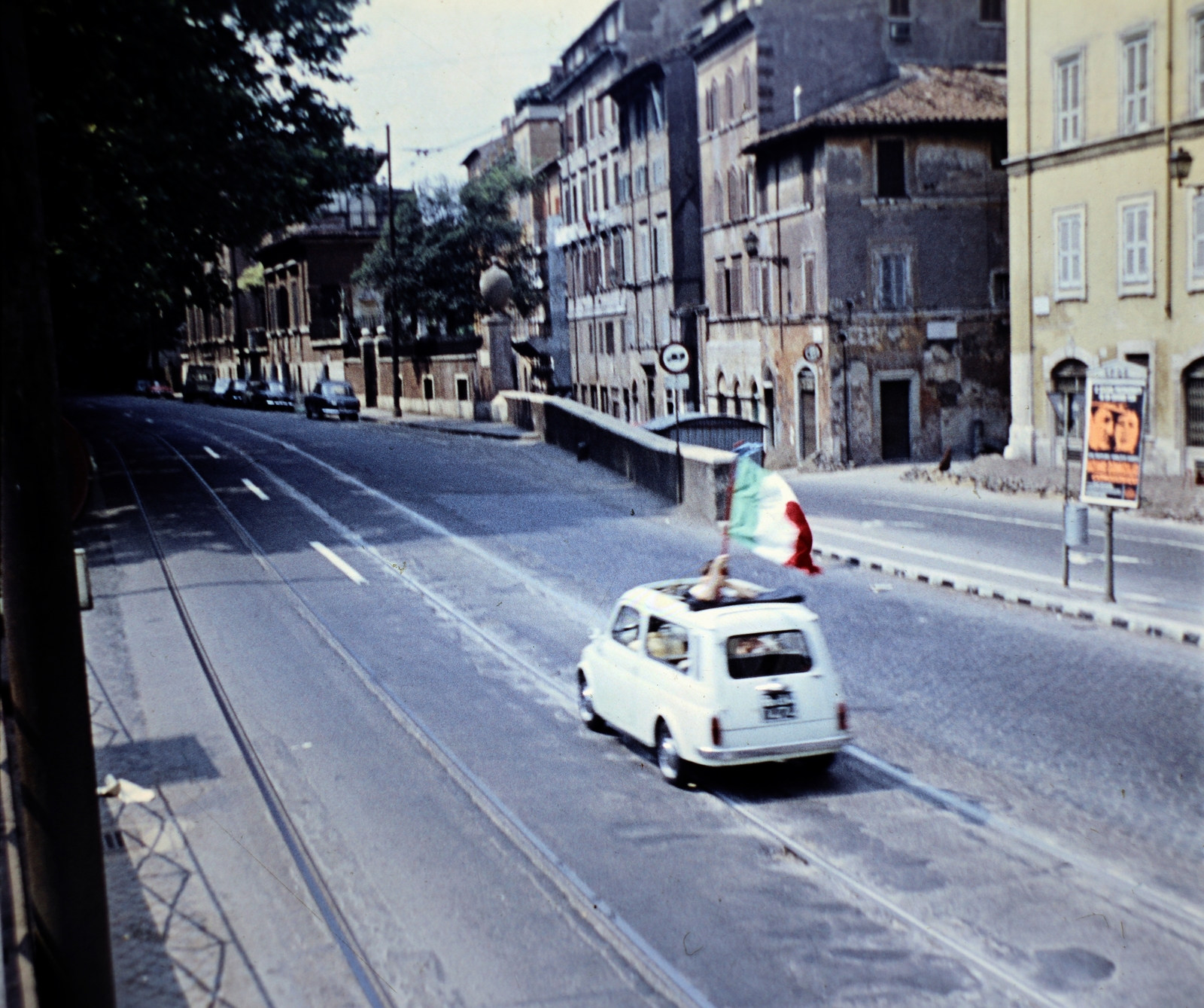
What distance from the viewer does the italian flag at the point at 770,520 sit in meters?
13.6

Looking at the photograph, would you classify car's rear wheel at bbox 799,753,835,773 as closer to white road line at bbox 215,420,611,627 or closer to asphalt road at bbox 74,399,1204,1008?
asphalt road at bbox 74,399,1204,1008

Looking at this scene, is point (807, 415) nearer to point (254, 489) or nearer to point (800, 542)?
point (254, 489)

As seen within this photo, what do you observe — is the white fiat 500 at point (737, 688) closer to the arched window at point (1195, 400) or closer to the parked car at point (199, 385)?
the arched window at point (1195, 400)

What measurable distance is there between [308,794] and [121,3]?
60.5 ft

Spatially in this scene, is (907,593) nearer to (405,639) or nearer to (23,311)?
(405,639)

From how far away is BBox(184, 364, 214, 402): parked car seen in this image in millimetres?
84412

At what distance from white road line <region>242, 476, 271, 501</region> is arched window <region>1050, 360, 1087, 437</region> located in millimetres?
19160

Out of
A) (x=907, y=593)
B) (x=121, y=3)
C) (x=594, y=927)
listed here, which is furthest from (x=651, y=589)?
(x=121, y=3)

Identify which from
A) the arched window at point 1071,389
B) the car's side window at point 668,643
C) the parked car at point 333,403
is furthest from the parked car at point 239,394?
the car's side window at point 668,643

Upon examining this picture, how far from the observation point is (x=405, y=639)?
1759cm

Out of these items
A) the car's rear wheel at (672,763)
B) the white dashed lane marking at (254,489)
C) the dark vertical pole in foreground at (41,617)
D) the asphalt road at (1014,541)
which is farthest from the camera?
the white dashed lane marking at (254,489)

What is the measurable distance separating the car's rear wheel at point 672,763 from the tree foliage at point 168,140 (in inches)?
588

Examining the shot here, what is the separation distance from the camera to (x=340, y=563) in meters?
22.6

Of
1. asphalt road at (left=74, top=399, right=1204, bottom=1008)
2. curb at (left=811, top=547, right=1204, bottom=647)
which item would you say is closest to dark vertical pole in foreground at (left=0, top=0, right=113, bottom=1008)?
asphalt road at (left=74, top=399, right=1204, bottom=1008)
